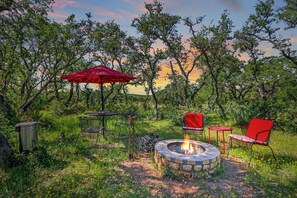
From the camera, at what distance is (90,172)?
4277 mm

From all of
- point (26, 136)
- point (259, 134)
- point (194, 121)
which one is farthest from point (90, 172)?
point (259, 134)

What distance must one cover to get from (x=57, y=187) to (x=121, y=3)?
7619 millimetres

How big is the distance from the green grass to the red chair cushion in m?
1.37

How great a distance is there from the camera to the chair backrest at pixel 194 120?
6.73 m

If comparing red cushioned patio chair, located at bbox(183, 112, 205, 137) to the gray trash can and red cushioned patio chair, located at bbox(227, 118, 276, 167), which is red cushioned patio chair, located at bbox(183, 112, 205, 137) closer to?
red cushioned patio chair, located at bbox(227, 118, 276, 167)

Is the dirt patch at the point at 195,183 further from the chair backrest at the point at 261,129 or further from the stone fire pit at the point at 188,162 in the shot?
the chair backrest at the point at 261,129

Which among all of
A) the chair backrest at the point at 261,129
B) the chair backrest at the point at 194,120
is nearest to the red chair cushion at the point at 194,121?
the chair backrest at the point at 194,120

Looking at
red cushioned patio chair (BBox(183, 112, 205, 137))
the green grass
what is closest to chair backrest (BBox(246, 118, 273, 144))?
the green grass

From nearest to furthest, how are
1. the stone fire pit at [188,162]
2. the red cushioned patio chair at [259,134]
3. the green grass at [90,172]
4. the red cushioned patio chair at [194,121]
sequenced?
the green grass at [90,172] < the stone fire pit at [188,162] < the red cushioned patio chair at [259,134] < the red cushioned patio chair at [194,121]

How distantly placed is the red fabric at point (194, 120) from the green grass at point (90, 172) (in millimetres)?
1386

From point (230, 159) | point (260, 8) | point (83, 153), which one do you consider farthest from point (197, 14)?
point (83, 153)

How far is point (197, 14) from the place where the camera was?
1135 centimetres

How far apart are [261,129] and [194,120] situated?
2.16 metres

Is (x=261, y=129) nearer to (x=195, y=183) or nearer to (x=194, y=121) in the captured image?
(x=194, y=121)
